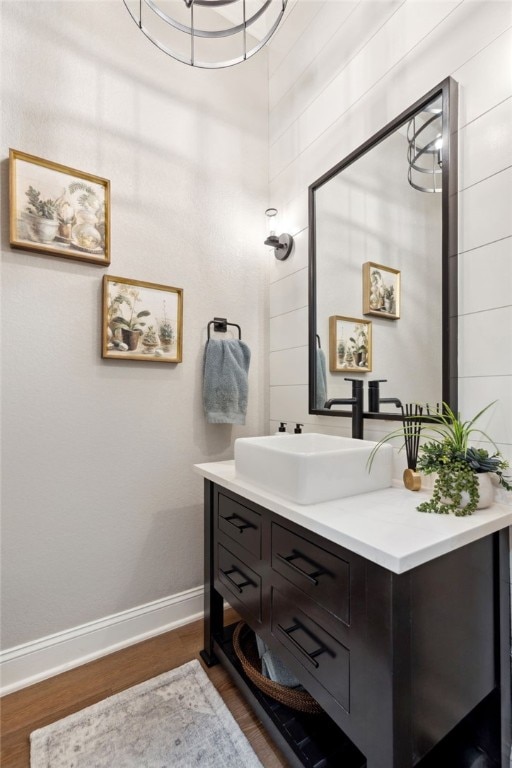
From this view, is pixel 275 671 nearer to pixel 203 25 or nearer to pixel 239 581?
pixel 239 581

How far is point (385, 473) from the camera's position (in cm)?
119

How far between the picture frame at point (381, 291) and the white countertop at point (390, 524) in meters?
0.65

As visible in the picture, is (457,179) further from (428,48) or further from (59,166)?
(59,166)

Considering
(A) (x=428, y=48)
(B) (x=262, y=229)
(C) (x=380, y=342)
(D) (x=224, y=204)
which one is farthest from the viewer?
(B) (x=262, y=229)

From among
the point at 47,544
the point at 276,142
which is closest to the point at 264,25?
the point at 276,142

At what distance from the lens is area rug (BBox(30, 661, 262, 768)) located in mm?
1084

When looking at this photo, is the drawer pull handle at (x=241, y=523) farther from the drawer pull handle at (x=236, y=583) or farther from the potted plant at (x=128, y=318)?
the potted plant at (x=128, y=318)

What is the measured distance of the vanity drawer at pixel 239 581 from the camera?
1.19m

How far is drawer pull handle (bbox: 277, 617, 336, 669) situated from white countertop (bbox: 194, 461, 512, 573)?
0.29 meters

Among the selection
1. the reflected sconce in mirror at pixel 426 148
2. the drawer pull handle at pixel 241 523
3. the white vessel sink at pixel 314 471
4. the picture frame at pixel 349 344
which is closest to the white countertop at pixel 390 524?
the white vessel sink at pixel 314 471

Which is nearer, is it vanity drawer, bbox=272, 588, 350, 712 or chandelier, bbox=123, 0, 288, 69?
vanity drawer, bbox=272, 588, 350, 712

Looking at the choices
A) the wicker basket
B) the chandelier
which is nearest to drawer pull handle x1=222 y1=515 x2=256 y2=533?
the wicker basket

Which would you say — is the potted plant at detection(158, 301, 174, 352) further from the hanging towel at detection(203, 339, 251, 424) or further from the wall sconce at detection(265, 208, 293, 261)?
the wall sconce at detection(265, 208, 293, 261)

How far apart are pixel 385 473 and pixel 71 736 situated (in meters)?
1.32
